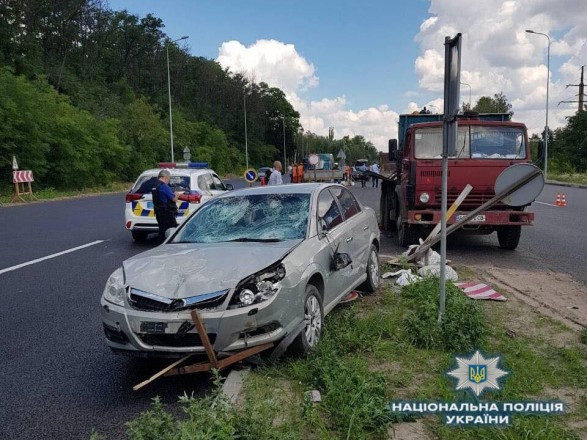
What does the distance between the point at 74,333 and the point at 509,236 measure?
8109 mm

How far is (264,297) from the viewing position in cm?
427

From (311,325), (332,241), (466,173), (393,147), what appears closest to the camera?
(311,325)

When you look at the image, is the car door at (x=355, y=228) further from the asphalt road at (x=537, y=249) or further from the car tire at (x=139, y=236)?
the car tire at (x=139, y=236)

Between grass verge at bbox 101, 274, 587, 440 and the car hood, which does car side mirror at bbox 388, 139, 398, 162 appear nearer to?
grass verge at bbox 101, 274, 587, 440

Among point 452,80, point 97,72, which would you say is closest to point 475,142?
→ point 452,80

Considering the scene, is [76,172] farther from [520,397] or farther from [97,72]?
[520,397]

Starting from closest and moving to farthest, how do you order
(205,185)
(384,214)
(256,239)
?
(256,239) → (205,185) → (384,214)

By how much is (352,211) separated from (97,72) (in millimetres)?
60467

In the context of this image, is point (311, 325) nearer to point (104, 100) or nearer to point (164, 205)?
point (164, 205)

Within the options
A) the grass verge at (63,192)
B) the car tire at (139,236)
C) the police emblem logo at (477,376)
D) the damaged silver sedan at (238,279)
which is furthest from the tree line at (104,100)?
the police emblem logo at (477,376)

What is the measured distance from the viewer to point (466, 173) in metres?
9.88

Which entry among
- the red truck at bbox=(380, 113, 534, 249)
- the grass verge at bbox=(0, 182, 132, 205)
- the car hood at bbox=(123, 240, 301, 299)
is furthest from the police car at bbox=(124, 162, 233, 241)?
the grass verge at bbox=(0, 182, 132, 205)

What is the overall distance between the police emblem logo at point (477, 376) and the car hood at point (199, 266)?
5.55 feet

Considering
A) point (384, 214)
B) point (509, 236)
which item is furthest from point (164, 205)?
point (509, 236)
